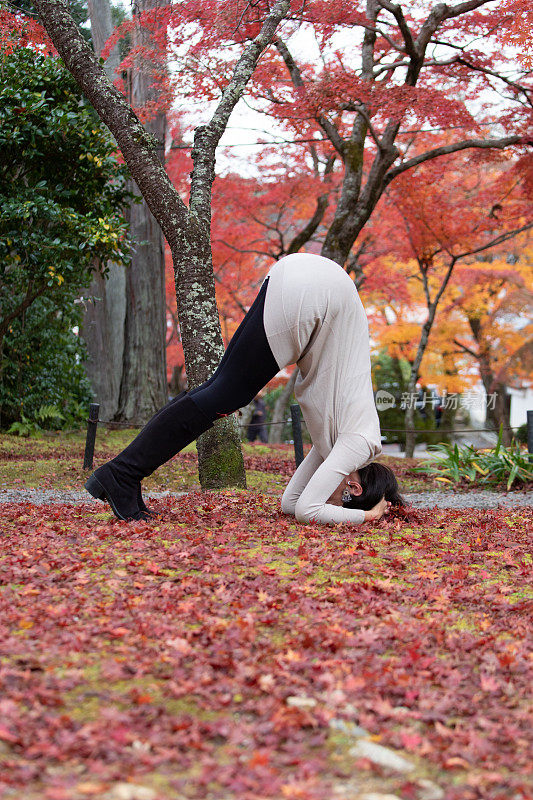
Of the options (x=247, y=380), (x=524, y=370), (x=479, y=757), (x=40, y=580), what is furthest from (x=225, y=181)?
(x=479, y=757)

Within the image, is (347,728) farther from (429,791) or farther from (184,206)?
(184,206)

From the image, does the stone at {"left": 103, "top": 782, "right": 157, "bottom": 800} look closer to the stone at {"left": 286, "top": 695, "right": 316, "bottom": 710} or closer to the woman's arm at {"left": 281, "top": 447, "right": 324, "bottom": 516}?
the stone at {"left": 286, "top": 695, "right": 316, "bottom": 710}

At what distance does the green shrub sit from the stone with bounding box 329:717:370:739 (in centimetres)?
615

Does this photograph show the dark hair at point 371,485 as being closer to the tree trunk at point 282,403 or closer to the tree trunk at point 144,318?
the tree trunk at point 144,318

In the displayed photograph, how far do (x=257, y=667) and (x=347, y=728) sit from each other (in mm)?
336

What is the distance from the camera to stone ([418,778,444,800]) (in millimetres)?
1479

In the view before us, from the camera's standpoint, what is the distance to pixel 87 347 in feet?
42.9

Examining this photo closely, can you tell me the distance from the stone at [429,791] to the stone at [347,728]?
19cm

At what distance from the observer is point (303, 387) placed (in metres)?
3.62

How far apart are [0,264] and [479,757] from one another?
7911mm

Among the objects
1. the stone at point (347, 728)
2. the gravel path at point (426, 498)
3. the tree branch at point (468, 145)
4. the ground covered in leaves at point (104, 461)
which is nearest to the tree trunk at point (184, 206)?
the gravel path at point (426, 498)

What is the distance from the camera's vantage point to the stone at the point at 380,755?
158cm

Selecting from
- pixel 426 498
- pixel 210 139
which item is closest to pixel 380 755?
pixel 210 139

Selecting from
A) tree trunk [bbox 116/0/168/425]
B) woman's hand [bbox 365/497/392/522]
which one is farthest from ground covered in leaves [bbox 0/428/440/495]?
woman's hand [bbox 365/497/392/522]
